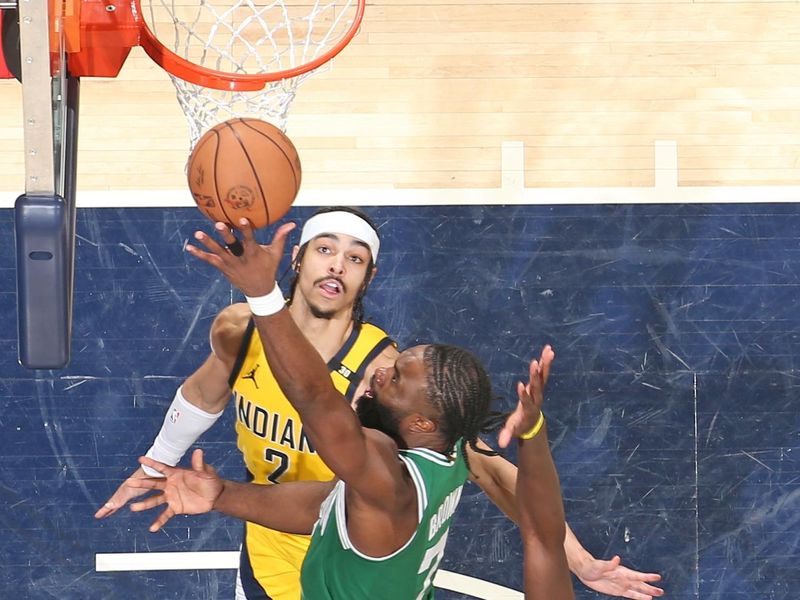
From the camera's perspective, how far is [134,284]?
5188mm

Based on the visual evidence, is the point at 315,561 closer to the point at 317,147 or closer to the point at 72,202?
the point at 72,202

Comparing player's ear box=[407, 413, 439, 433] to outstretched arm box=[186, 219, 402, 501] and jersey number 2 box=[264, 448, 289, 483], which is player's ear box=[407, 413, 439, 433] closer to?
outstretched arm box=[186, 219, 402, 501]

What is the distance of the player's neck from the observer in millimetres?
4012

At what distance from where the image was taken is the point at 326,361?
3.96 m

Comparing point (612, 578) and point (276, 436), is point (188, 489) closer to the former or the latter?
point (276, 436)

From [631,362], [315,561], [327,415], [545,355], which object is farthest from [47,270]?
[631,362]

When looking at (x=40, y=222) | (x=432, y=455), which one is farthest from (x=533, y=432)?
(x=40, y=222)

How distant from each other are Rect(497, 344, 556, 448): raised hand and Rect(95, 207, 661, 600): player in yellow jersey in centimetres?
91

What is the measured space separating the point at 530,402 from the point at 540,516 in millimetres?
543

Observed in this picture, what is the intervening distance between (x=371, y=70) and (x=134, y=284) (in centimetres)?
151

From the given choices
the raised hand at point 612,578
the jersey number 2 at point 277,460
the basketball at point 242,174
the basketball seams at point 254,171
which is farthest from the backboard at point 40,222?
the raised hand at point 612,578

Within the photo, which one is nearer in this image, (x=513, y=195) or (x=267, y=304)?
(x=267, y=304)

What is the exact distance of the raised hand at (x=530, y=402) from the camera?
290 cm

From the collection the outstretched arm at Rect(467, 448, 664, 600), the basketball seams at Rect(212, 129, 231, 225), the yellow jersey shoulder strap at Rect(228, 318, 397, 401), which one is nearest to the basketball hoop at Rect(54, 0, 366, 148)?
the basketball seams at Rect(212, 129, 231, 225)
